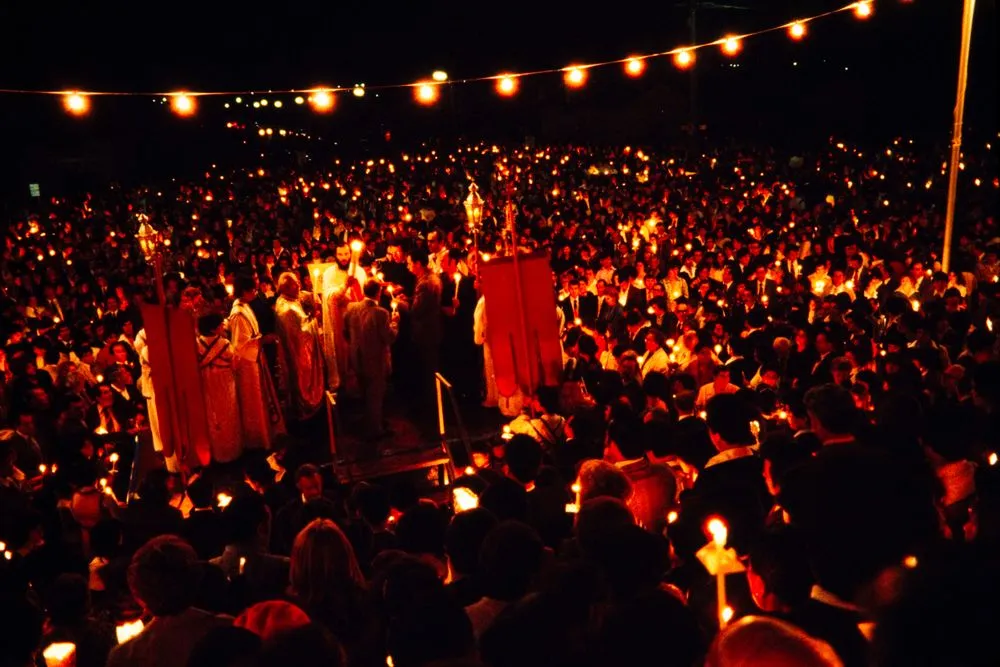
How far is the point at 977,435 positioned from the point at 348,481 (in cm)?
538

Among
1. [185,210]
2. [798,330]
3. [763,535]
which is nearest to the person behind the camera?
[763,535]

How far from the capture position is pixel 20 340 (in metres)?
11.0

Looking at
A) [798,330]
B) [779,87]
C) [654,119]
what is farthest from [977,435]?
[654,119]

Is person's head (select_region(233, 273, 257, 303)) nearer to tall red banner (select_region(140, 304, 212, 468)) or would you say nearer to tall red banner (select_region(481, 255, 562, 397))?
tall red banner (select_region(140, 304, 212, 468))

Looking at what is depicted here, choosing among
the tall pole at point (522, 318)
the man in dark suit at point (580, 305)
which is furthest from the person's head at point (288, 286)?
the man in dark suit at point (580, 305)

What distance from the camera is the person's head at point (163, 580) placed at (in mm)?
3688

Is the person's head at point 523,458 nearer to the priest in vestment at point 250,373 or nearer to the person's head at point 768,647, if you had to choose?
the person's head at point 768,647

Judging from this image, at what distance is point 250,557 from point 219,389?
480cm

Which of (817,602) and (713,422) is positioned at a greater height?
(713,422)

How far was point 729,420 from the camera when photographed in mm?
4797

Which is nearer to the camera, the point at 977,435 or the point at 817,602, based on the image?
the point at 817,602

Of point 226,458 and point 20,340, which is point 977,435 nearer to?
point 226,458

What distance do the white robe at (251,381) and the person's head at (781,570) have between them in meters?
6.95

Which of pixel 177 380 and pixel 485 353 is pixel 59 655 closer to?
pixel 177 380
